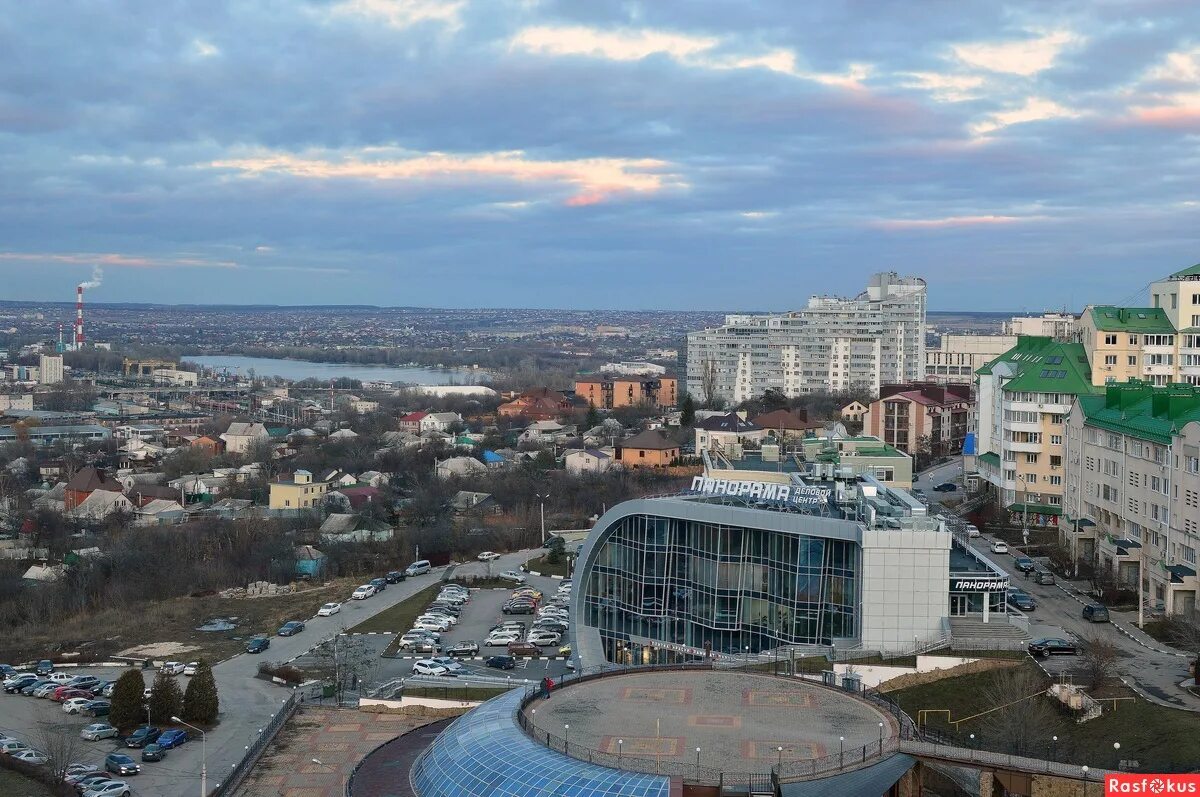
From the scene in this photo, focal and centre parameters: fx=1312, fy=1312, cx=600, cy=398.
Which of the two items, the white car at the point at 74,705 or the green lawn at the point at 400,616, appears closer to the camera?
the white car at the point at 74,705

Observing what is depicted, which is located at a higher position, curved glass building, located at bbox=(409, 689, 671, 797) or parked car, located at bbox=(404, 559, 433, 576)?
curved glass building, located at bbox=(409, 689, 671, 797)

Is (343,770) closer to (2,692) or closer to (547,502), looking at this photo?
(2,692)

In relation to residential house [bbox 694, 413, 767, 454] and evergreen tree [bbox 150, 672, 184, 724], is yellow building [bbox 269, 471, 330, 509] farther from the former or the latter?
evergreen tree [bbox 150, 672, 184, 724]

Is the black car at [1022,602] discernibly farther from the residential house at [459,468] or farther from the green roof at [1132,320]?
the residential house at [459,468]

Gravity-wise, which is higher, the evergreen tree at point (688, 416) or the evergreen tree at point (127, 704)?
the evergreen tree at point (688, 416)

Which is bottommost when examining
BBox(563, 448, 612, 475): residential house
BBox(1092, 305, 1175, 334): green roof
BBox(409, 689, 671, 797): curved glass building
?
BBox(563, 448, 612, 475): residential house

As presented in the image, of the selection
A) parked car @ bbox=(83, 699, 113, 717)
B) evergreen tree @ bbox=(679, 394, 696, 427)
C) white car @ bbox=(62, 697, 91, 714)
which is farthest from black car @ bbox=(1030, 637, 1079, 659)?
evergreen tree @ bbox=(679, 394, 696, 427)

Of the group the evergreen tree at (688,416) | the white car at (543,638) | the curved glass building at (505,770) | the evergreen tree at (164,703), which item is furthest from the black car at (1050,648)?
the evergreen tree at (688,416)
